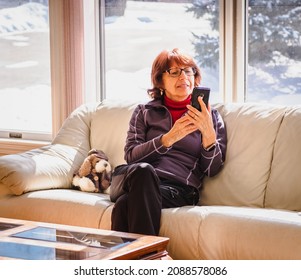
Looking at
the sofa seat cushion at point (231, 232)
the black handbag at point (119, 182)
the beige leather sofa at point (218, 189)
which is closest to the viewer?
the sofa seat cushion at point (231, 232)

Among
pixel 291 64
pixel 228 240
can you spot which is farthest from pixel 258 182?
pixel 291 64

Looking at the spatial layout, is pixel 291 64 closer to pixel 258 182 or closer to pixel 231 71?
pixel 231 71

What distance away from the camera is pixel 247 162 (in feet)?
12.2

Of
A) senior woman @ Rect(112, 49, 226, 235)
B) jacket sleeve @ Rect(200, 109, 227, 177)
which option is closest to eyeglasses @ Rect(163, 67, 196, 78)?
senior woman @ Rect(112, 49, 226, 235)

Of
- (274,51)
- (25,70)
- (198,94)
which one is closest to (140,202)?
(198,94)

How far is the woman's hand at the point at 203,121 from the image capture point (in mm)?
3568

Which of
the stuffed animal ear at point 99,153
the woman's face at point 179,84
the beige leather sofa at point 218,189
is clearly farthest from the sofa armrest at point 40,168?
the woman's face at point 179,84

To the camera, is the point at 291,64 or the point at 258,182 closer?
the point at 258,182

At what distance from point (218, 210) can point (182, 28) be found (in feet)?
5.23

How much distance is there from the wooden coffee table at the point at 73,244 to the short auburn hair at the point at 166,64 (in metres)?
1.12

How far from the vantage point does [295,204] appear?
11.6 feet

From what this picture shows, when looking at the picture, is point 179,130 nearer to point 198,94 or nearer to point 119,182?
point 198,94

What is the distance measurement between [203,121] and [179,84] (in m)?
0.28

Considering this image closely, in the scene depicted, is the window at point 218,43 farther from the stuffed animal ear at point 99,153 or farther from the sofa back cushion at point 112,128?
the stuffed animal ear at point 99,153
